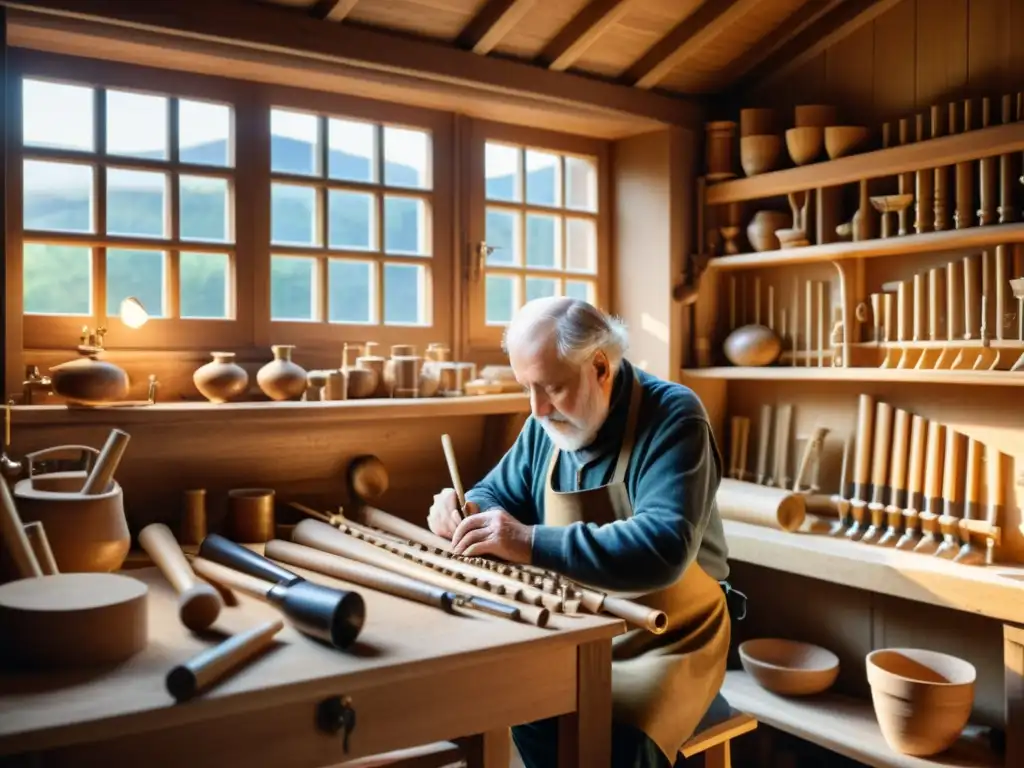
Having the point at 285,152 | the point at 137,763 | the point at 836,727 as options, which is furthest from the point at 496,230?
the point at 137,763

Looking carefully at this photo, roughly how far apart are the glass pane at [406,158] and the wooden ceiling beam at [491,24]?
17.6 inches

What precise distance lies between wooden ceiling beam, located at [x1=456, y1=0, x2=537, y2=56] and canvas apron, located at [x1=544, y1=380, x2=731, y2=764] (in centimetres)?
145

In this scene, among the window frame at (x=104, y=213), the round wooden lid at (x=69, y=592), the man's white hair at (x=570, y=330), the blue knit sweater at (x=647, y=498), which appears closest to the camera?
the round wooden lid at (x=69, y=592)

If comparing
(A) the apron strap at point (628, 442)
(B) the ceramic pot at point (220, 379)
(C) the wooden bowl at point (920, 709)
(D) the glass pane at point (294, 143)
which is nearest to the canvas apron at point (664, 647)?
(A) the apron strap at point (628, 442)

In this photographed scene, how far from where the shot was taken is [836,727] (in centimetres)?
323

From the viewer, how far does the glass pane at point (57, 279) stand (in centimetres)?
301

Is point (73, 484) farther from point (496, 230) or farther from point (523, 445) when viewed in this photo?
point (496, 230)

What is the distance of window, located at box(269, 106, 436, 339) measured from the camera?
3461 millimetres

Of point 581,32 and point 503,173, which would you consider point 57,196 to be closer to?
Answer: point 503,173

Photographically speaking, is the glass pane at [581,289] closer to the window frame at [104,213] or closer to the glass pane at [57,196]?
the window frame at [104,213]

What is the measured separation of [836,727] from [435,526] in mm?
1603

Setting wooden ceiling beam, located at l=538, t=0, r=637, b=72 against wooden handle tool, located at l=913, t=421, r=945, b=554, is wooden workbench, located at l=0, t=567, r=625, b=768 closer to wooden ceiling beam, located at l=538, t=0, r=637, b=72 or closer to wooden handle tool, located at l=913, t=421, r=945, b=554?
wooden handle tool, located at l=913, t=421, r=945, b=554

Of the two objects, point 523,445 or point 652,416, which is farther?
point 523,445

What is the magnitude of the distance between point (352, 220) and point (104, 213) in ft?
2.94
